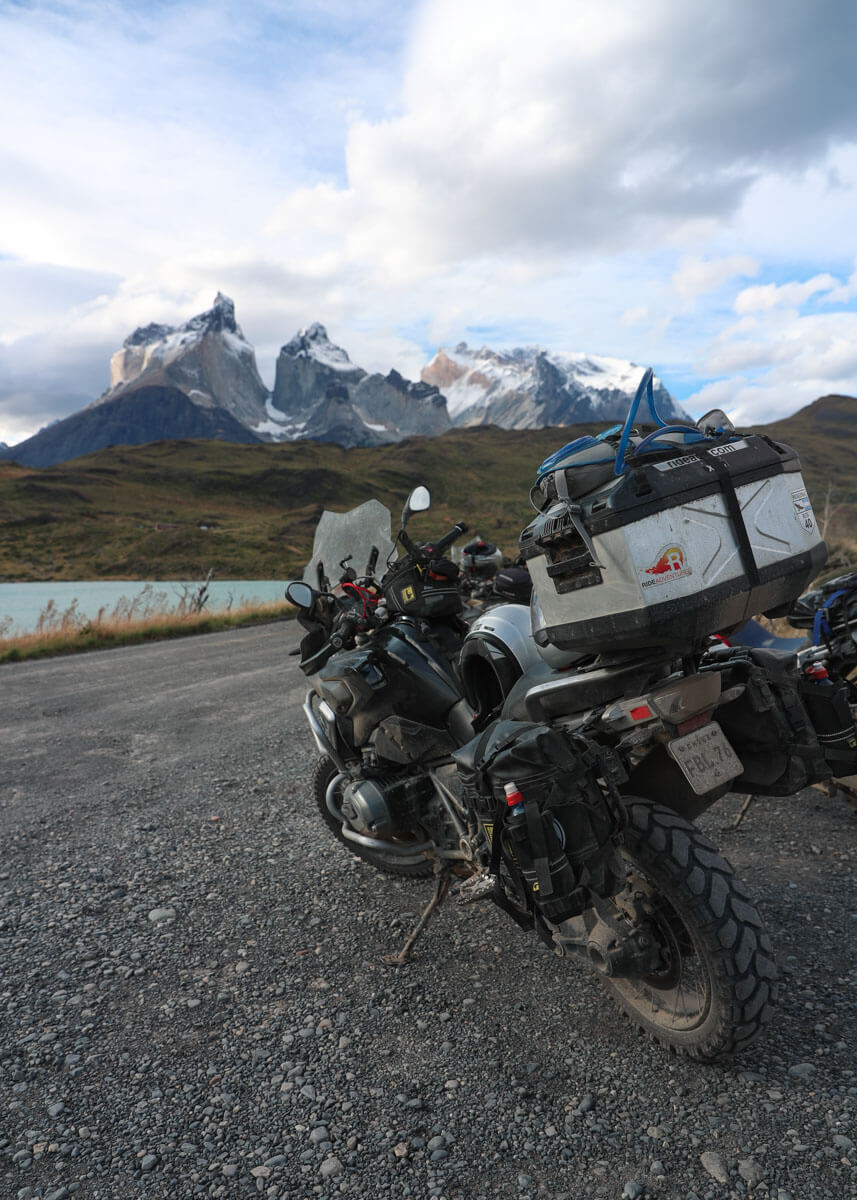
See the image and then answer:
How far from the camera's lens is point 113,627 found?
16.2 m

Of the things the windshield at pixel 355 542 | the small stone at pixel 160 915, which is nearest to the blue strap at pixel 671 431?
the windshield at pixel 355 542

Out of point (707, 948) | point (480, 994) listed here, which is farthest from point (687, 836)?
point (480, 994)

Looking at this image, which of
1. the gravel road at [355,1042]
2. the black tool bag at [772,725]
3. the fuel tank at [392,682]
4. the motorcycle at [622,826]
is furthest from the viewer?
the fuel tank at [392,682]

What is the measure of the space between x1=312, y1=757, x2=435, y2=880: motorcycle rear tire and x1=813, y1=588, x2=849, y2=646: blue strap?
213 centimetres

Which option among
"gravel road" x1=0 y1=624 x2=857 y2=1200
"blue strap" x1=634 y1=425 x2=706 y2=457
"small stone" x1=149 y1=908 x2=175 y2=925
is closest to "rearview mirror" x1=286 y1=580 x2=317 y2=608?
"gravel road" x1=0 y1=624 x2=857 y2=1200

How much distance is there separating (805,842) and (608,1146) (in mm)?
2376

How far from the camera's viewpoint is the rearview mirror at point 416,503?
353cm

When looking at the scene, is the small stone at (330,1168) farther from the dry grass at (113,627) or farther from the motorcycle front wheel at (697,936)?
the dry grass at (113,627)

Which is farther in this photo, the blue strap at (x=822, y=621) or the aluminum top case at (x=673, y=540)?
the blue strap at (x=822, y=621)

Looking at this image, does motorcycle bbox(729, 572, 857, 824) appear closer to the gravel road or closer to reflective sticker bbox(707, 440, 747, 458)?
reflective sticker bbox(707, 440, 747, 458)

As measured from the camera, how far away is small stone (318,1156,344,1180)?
1.94 meters

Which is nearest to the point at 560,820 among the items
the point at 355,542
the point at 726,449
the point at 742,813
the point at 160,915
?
the point at 726,449

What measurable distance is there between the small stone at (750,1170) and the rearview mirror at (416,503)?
8.73 feet

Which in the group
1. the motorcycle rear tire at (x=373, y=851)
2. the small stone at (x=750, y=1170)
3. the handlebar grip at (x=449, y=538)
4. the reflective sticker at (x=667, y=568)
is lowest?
the small stone at (x=750, y=1170)
